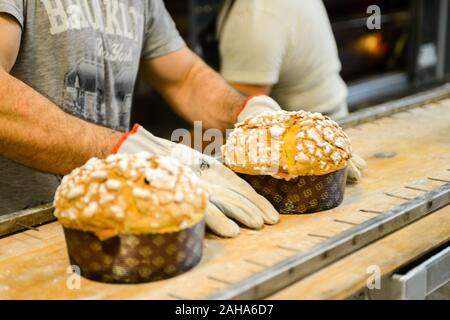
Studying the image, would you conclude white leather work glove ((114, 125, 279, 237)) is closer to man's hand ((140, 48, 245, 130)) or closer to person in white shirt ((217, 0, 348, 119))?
man's hand ((140, 48, 245, 130))

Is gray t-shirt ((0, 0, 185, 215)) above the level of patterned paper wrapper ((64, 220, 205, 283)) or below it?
above

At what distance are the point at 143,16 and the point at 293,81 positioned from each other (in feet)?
2.68

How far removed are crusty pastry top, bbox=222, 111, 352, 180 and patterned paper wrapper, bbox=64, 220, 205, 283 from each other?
365mm

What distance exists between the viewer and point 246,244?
1.57 meters

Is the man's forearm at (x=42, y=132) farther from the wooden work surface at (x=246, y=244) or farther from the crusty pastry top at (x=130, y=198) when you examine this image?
the crusty pastry top at (x=130, y=198)

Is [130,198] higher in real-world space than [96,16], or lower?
lower

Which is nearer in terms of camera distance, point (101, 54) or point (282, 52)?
point (101, 54)

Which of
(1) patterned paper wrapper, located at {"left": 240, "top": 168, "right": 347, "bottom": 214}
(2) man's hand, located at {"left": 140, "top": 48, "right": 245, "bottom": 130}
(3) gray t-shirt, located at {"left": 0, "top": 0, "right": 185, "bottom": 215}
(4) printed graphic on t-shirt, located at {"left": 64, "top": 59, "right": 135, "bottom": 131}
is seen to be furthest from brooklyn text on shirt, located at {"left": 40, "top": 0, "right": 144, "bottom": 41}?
(1) patterned paper wrapper, located at {"left": 240, "top": 168, "right": 347, "bottom": 214}

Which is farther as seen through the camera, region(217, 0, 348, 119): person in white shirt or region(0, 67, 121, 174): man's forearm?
region(217, 0, 348, 119): person in white shirt

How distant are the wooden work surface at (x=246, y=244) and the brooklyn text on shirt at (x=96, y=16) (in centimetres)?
65

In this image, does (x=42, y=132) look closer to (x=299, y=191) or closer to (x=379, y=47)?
(x=299, y=191)

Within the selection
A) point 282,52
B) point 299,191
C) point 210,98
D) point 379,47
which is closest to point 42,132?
point 299,191

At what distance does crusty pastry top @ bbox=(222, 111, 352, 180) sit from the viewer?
173 centimetres

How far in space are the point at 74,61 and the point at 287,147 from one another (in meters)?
0.75
